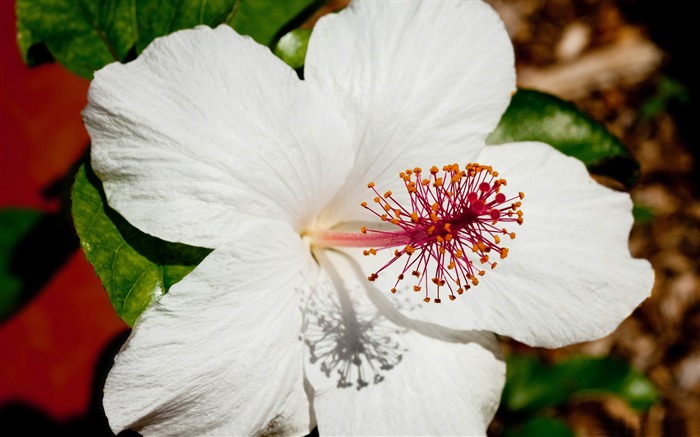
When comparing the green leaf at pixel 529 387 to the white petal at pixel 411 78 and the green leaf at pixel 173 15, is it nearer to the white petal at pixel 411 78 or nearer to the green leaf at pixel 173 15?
the white petal at pixel 411 78

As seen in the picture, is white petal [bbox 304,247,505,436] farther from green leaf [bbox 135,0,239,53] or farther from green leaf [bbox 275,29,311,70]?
green leaf [bbox 135,0,239,53]

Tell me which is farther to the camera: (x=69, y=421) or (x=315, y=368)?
(x=69, y=421)

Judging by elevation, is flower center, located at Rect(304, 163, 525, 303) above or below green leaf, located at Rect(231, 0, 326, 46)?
below

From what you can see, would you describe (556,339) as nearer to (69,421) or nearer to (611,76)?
(69,421)

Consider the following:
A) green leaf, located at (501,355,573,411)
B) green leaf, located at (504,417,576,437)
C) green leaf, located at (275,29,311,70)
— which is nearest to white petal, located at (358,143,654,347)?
green leaf, located at (275,29,311,70)

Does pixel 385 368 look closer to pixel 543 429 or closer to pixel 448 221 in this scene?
pixel 448 221

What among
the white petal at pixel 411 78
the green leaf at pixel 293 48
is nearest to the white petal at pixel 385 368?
the white petal at pixel 411 78

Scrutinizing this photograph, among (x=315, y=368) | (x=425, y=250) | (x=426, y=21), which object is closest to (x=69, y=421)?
(x=315, y=368)
